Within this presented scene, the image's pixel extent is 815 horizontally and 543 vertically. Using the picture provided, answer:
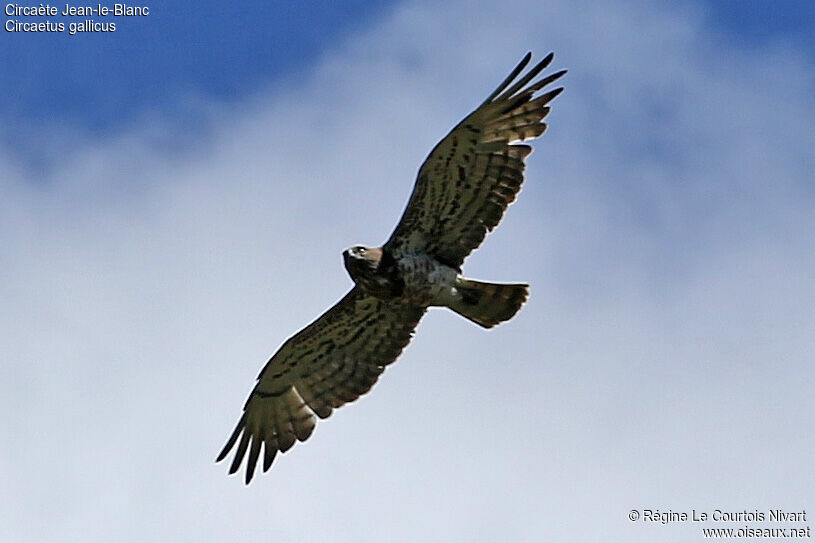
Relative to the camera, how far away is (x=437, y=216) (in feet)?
43.9

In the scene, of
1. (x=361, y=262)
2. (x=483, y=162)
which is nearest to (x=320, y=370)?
(x=361, y=262)

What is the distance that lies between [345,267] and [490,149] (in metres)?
1.63

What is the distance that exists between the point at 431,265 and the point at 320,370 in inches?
72.0

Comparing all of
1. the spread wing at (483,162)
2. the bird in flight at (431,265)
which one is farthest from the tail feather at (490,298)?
the spread wing at (483,162)

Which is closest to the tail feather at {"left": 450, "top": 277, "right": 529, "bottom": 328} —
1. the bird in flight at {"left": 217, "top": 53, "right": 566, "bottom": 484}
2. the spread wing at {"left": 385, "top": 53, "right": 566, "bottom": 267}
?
the bird in flight at {"left": 217, "top": 53, "right": 566, "bottom": 484}

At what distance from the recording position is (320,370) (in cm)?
1453

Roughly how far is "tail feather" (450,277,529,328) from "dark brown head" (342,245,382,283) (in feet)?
2.57

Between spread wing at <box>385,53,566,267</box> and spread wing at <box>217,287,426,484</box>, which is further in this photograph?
spread wing at <box>217,287,426,484</box>

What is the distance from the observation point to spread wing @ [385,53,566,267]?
43.0 ft

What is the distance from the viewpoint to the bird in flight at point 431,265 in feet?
43.1

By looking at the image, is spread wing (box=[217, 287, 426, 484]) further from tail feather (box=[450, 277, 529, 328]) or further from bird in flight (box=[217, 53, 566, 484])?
tail feather (box=[450, 277, 529, 328])

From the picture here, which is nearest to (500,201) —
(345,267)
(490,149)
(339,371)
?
(490,149)

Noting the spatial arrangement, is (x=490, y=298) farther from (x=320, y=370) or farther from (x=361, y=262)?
(x=320, y=370)

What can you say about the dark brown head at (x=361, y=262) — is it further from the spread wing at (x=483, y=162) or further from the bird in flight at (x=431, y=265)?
the spread wing at (x=483, y=162)
